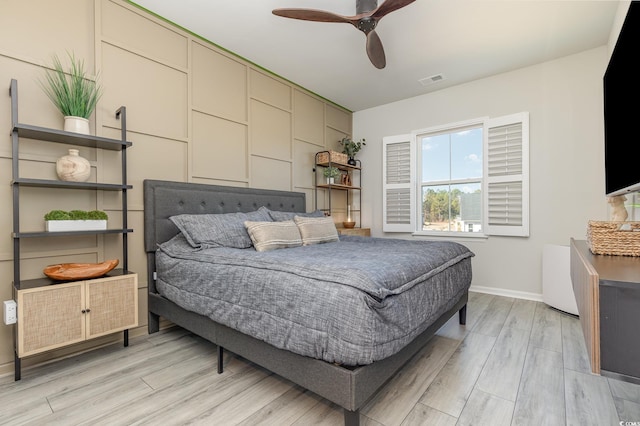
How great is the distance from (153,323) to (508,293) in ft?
12.6

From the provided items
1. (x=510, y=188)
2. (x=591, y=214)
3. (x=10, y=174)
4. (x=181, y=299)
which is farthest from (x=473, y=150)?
(x=10, y=174)

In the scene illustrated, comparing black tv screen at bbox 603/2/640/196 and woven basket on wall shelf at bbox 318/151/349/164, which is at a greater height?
woven basket on wall shelf at bbox 318/151/349/164

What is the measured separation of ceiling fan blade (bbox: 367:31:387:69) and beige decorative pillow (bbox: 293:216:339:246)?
151 cm

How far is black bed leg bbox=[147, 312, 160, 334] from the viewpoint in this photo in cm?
255

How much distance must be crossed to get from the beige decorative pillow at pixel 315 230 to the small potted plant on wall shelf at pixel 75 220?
1.52m

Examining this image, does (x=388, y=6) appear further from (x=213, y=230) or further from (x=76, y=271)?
(x=76, y=271)

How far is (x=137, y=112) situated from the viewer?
8.27 feet

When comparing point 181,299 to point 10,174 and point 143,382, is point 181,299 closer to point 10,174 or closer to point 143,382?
A: point 143,382

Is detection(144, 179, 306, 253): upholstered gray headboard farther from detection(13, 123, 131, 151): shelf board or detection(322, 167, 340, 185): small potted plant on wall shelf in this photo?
detection(322, 167, 340, 185): small potted plant on wall shelf

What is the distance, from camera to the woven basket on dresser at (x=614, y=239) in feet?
4.41

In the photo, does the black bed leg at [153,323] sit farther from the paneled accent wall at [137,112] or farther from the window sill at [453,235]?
the window sill at [453,235]

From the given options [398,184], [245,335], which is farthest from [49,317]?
[398,184]

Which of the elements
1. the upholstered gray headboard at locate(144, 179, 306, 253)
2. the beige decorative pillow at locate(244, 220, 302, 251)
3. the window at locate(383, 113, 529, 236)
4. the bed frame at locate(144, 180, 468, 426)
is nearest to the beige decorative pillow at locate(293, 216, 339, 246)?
the beige decorative pillow at locate(244, 220, 302, 251)

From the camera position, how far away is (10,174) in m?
1.95
